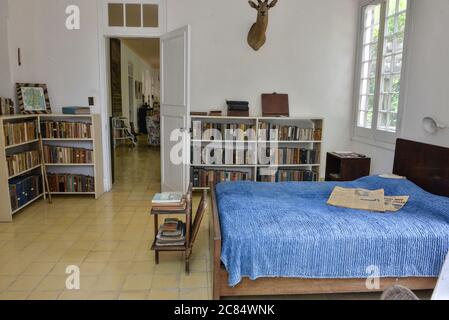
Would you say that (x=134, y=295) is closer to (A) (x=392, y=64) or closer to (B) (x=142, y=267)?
(B) (x=142, y=267)

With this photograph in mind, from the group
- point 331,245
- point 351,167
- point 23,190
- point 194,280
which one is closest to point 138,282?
point 194,280

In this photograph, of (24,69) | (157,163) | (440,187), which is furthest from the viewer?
(157,163)

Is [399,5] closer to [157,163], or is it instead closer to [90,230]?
[90,230]

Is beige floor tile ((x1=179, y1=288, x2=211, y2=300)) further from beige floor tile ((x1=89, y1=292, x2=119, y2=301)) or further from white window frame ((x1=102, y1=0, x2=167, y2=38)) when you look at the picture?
white window frame ((x1=102, y1=0, x2=167, y2=38))

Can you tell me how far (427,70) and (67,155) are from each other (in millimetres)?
4357

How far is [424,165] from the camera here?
10.7 feet

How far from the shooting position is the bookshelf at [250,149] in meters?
4.90

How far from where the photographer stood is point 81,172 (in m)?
4.99

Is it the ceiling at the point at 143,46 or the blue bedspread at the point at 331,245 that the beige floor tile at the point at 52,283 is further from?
the ceiling at the point at 143,46

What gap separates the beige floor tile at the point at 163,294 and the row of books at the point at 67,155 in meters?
2.74

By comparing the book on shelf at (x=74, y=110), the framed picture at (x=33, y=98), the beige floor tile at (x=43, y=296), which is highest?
the framed picture at (x=33, y=98)

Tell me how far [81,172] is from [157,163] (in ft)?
7.81

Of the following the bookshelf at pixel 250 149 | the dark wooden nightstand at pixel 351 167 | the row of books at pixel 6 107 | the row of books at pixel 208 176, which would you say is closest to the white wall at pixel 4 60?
the row of books at pixel 6 107
